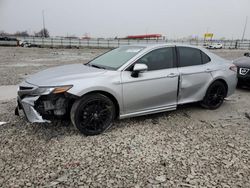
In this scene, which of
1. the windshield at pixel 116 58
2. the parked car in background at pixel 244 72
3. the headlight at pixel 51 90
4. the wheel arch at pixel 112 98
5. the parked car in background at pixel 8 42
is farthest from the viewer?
the parked car in background at pixel 8 42

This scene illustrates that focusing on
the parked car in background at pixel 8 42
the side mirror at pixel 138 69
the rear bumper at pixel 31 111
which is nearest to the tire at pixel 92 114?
the rear bumper at pixel 31 111

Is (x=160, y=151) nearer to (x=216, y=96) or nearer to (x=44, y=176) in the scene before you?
(x=44, y=176)

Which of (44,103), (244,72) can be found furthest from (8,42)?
(244,72)

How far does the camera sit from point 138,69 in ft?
11.0

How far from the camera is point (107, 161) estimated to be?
2652 mm

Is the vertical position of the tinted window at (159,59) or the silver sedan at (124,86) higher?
the tinted window at (159,59)

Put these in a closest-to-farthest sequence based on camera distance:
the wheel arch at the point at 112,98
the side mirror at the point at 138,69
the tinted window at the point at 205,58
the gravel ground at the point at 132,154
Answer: the gravel ground at the point at 132,154 → the wheel arch at the point at 112,98 → the side mirror at the point at 138,69 → the tinted window at the point at 205,58

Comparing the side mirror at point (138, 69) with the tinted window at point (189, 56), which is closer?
the side mirror at point (138, 69)

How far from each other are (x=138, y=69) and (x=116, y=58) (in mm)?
752

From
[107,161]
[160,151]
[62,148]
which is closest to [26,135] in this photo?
[62,148]

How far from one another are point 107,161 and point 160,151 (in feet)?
2.55

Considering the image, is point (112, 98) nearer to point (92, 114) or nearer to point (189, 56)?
point (92, 114)

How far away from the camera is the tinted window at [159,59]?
12.1 feet

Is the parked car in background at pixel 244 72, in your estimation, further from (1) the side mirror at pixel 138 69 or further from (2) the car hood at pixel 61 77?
(2) the car hood at pixel 61 77
